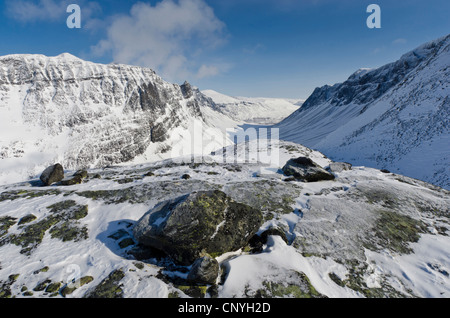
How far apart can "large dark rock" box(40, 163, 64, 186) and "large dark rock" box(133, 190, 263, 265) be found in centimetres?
1352

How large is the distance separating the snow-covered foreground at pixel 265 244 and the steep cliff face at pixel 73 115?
123 m

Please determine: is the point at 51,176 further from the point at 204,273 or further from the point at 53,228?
the point at 204,273

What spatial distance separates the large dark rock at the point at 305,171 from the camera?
55.7 feet

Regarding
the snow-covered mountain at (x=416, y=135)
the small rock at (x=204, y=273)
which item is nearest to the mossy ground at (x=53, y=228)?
the small rock at (x=204, y=273)

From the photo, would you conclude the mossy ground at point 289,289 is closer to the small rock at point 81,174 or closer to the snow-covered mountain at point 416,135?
the small rock at point 81,174

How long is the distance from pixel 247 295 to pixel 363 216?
8441 mm

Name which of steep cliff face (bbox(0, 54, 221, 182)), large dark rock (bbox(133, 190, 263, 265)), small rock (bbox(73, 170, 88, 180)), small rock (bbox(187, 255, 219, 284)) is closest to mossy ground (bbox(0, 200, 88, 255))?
large dark rock (bbox(133, 190, 263, 265))

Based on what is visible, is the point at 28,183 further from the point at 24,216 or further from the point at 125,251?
the point at 125,251

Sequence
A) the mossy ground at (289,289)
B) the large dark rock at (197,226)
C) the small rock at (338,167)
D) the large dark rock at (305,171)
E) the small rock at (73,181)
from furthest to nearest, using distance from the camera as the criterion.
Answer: the small rock at (338,167) < the large dark rock at (305,171) < the small rock at (73,181) < the large dark rock at (197,226) < the mossy ground at (289,289)

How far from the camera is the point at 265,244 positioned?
9195 mm

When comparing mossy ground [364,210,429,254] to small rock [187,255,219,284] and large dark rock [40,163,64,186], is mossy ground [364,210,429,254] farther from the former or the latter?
large dark rock [40,163,64,186]

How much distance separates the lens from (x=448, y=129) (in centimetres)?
2700

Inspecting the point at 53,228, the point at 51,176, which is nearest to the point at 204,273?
the point at 53,228
